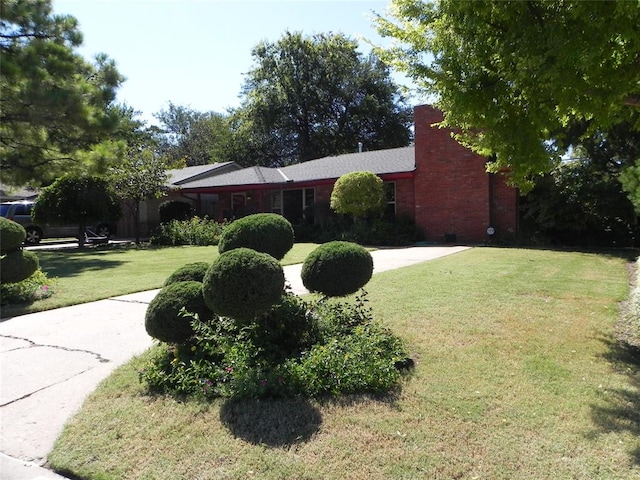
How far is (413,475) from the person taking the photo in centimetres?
273

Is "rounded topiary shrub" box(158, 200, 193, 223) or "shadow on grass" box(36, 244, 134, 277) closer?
"shadow on grass" box(36, 244, 134, 277)

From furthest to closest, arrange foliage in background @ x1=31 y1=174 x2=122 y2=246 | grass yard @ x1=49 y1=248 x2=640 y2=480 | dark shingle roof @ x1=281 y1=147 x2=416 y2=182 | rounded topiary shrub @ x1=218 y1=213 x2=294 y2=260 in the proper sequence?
dark shingle roof @ x1=281 y1=147 x2=416 y2=182 → foliage in background @ x1=31 y1=174 x2=122 y2=246 → rounded topiary shrub @ x1=218 y1=213 x2=294 y2=260 → grass yard @ x1=49 y1=248 x2=640 y2=480

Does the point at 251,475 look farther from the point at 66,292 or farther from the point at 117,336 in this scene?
the point at 66,292

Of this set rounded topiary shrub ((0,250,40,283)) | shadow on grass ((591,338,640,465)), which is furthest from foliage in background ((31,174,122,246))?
shadow on grass ((591,338,640,465))

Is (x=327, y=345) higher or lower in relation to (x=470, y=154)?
lower

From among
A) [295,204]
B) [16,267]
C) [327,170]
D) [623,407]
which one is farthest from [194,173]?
[623,407]

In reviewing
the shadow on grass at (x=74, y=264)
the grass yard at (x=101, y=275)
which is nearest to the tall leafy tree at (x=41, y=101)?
the grass yard at (x=101, y=275)

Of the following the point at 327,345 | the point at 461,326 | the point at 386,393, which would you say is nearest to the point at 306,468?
the point at 386,393

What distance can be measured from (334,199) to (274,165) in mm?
24338

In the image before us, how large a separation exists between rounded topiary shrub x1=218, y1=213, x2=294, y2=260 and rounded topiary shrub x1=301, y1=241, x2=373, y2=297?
14.8 inches

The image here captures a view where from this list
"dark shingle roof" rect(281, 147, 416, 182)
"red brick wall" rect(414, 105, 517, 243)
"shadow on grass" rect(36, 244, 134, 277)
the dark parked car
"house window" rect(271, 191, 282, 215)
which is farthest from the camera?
"house window" rect(271, 191, 282, 215)

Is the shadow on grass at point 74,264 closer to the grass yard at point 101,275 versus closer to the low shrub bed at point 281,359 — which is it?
the grass yard at point 101,275

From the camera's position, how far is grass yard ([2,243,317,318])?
7726 millimetres

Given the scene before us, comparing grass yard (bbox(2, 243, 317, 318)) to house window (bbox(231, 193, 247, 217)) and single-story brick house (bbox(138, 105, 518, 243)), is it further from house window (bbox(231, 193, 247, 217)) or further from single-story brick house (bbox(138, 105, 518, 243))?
house window (bbox(231, 193, 247, 217))
